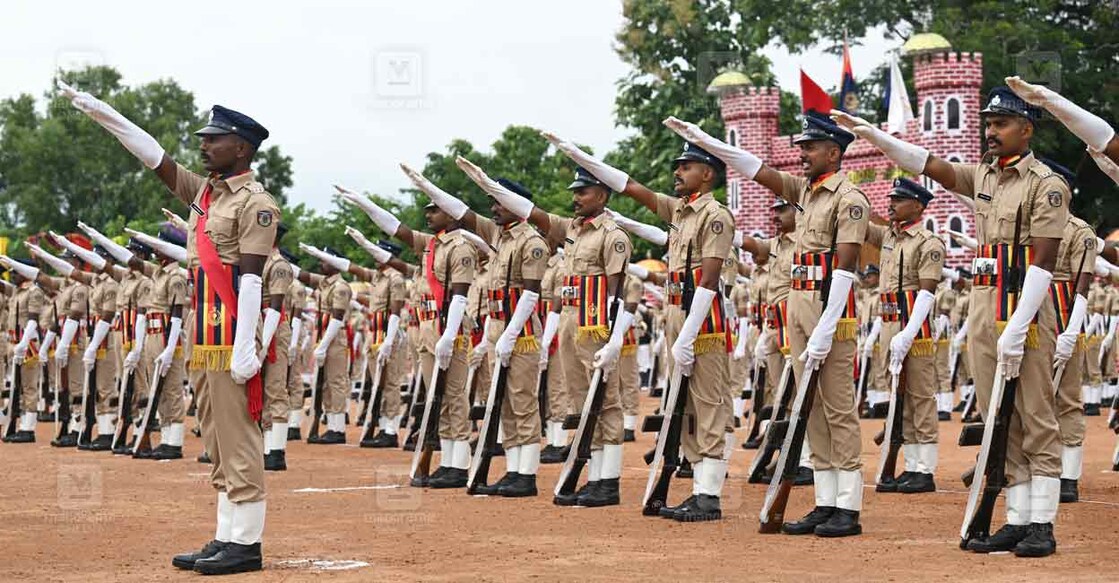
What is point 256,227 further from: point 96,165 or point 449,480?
point 96,165

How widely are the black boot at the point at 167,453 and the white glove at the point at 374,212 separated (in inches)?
169

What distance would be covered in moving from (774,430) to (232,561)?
3.70 m

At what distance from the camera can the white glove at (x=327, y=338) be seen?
19.3 meters

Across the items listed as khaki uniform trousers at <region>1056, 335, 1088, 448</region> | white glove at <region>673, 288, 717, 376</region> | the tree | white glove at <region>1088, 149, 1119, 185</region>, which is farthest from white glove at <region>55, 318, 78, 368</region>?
the tree

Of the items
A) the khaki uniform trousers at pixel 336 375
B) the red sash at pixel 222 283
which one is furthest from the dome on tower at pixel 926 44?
the red sash at pixel 222 283

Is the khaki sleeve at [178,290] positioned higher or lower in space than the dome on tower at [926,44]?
lower

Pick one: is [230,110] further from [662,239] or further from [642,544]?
[662,239]

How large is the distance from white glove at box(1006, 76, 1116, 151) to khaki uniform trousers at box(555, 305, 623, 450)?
4.42 meters

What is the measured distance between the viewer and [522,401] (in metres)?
12.8

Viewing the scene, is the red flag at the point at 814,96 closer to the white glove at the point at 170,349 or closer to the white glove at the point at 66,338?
the white glove at the point at 66,338

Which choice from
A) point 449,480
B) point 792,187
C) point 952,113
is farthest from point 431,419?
point 952,113

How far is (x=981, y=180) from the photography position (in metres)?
9.21

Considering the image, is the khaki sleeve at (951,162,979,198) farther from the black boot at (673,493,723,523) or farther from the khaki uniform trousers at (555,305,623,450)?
the khaki uniform trousers at (555,305,623,450)

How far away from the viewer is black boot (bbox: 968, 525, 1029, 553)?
8.98 meters
